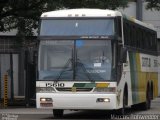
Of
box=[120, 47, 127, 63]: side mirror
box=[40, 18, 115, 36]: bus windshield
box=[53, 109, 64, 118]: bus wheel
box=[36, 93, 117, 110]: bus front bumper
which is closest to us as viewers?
box=[36, 93, 117, 110]: bus front bumper

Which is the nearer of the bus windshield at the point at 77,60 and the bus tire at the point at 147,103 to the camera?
the bus windshield at the point at 77,60

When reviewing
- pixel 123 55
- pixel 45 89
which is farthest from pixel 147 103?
pixel 45 89

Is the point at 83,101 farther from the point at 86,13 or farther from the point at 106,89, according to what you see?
the point at 86,13

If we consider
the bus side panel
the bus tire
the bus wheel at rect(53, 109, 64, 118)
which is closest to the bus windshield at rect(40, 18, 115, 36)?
the bus side panel

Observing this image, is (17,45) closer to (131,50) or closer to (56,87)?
(131,50)

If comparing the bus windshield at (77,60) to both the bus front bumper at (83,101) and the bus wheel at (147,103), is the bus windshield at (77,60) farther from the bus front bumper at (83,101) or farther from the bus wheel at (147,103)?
the bus wheel at (147,103)

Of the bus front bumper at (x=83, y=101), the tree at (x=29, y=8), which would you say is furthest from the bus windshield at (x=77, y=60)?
the tree at (x=29, y=8)

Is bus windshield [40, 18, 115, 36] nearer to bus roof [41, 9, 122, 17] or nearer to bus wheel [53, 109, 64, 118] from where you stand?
bus roof [41, 9, 122, 17]

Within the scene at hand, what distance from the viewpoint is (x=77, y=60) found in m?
19.2

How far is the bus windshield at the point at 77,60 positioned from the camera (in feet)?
62.5

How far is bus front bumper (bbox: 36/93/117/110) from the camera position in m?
18.8

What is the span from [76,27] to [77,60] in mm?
1162

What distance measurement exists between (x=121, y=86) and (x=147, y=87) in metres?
5.41

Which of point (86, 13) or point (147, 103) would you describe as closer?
point (86, 13)
